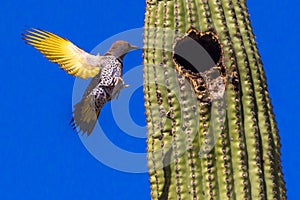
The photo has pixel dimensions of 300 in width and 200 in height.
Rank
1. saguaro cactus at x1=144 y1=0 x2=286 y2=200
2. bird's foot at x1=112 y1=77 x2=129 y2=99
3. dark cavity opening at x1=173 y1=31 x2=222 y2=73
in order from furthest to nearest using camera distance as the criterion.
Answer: bird's foot at x1=112 y1=77 x2=129 y2=99
dark cavity opening at x1=173 y1=31 x2=222 y2=73
saguaro cactus at x1=144 y1=0 x2=286 y2=200

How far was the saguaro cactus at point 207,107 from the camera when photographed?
4.18 metres

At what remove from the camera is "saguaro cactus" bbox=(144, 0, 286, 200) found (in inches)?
165

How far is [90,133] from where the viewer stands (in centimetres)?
534

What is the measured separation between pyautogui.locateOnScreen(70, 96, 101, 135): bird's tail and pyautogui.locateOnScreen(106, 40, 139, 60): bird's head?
0.43 meters

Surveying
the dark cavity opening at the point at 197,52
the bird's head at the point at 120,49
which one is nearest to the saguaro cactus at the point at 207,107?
the dark cavity opening at the point at 197,52

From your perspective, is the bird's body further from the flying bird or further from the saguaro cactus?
the saguaro cactus

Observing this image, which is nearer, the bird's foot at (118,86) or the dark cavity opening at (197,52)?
the dark cavity opening at (197,52)

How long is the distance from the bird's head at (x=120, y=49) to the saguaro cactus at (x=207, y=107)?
104cm

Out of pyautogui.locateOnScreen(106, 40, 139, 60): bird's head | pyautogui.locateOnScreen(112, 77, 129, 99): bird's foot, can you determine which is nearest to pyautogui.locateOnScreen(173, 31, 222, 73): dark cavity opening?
pyautogui.locateOnScreen(112, 77, 129, 99): bird's foot

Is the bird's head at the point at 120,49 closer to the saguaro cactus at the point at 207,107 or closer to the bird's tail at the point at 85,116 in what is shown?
the bird's tail at the point at 85,116

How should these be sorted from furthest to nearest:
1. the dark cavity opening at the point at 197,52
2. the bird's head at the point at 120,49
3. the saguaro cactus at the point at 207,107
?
1. the bird's head at the point at 120,49
2. the dark cavity opening at the point at 197,52
3. the saguaro cactus at the point at 207,107

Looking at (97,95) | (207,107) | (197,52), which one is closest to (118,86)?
(97,95)

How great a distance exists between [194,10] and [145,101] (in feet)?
2.06

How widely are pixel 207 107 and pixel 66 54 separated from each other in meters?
1.77
